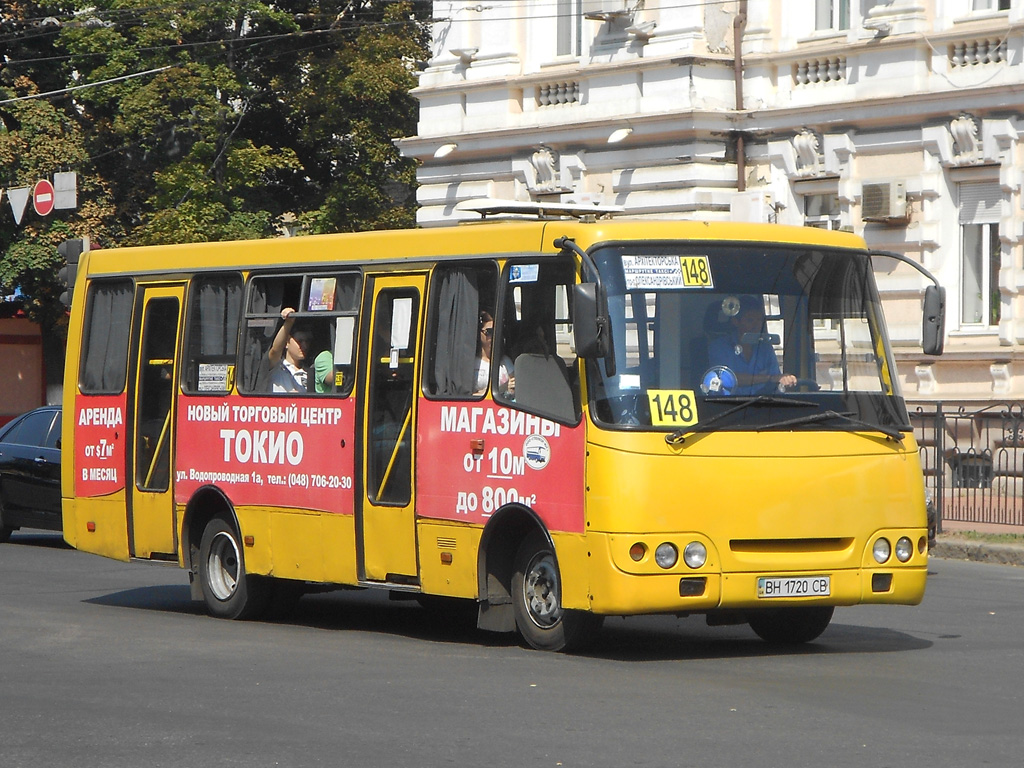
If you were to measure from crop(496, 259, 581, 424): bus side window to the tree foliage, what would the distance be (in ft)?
78.2

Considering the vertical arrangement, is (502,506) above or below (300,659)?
above

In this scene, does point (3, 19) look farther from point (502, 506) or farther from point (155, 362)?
point (502, 506)

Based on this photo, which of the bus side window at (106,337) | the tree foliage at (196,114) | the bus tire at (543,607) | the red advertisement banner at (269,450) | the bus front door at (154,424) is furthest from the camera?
the tree foliage at (196,114)

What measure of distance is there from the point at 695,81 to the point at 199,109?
12727 mm

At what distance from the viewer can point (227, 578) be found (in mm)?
13883

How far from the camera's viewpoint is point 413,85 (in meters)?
36.5

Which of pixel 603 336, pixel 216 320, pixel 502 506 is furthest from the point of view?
pixel 216 320

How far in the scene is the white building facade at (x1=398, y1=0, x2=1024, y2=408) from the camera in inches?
979

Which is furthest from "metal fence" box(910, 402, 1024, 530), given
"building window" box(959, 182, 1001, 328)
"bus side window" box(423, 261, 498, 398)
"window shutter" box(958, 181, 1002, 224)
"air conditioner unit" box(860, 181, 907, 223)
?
"bus side window" box(423, 261, 498, 398)

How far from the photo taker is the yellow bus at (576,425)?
420 inches

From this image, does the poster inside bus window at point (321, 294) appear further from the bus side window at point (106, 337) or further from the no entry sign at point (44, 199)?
the no entry sign at point (44, 199)

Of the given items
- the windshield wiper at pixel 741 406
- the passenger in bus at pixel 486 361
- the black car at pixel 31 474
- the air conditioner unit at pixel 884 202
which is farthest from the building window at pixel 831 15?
the windshield wiper at pixel 741 406

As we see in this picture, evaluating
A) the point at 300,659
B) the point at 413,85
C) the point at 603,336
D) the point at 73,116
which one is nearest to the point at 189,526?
the point at 300,659

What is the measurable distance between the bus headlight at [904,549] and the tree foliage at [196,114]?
976 inches
